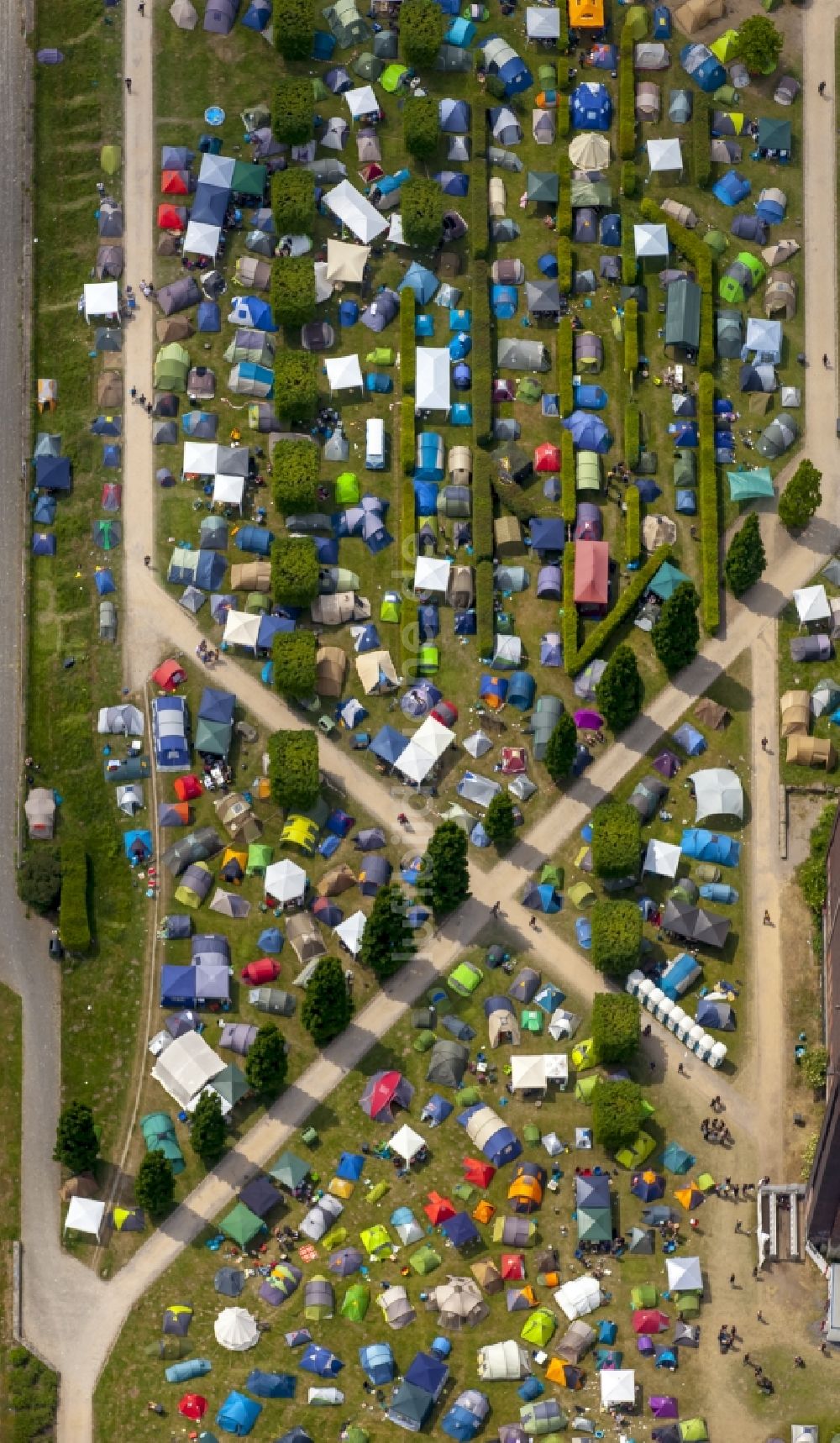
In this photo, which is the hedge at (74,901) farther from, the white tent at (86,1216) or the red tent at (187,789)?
the white tent at (86,1216)

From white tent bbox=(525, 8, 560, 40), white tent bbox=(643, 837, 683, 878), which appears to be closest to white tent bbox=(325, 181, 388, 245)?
white tent bbox=(525, 8, 560, 40)

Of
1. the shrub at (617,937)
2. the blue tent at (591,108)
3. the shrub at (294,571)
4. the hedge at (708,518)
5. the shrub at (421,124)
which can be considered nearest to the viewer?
the shrub at (617,937)

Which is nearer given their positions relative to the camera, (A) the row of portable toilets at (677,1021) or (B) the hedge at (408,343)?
(A) the row of portable toilets at (677,1021)

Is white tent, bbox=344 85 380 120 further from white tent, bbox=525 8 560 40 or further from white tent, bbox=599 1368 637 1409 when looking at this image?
white tent, bbox=599 1368 637 1409

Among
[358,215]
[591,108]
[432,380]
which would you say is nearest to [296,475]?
[432,380]

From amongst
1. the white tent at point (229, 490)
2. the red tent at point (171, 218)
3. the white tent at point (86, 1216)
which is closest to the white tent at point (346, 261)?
the red tent at point (171, 218)

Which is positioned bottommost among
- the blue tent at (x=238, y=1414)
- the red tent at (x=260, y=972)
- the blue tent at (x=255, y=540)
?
the blue tent at (x=238, y=1414)

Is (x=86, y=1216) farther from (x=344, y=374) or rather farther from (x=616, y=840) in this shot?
(x=344, y=374)
